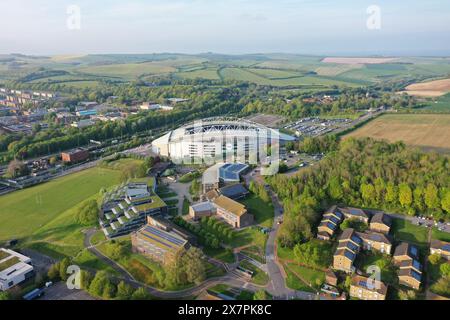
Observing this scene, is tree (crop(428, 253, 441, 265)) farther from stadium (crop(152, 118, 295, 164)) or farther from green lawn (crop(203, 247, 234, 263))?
stadium (crop(152, 118, 295, 164))

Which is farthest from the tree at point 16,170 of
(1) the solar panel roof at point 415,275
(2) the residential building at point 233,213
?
(1) the solar panel roof at point 415,275

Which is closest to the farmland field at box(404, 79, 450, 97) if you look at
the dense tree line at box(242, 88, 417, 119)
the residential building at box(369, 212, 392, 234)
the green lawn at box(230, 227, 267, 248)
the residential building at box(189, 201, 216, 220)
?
the dense tree line at box(242, 88, 417, 119)

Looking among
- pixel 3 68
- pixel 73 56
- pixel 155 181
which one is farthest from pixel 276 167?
pixel 73 56

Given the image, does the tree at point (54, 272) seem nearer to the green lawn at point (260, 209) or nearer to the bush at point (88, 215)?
the bush at point (88, 215)

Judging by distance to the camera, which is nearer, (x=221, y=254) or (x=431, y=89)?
(x=221, y=254)

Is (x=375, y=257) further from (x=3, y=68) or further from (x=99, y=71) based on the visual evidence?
(x=3, y=68)

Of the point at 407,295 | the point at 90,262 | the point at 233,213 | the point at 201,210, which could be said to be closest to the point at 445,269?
the point at 407,295

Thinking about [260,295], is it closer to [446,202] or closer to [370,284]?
[370,284]
